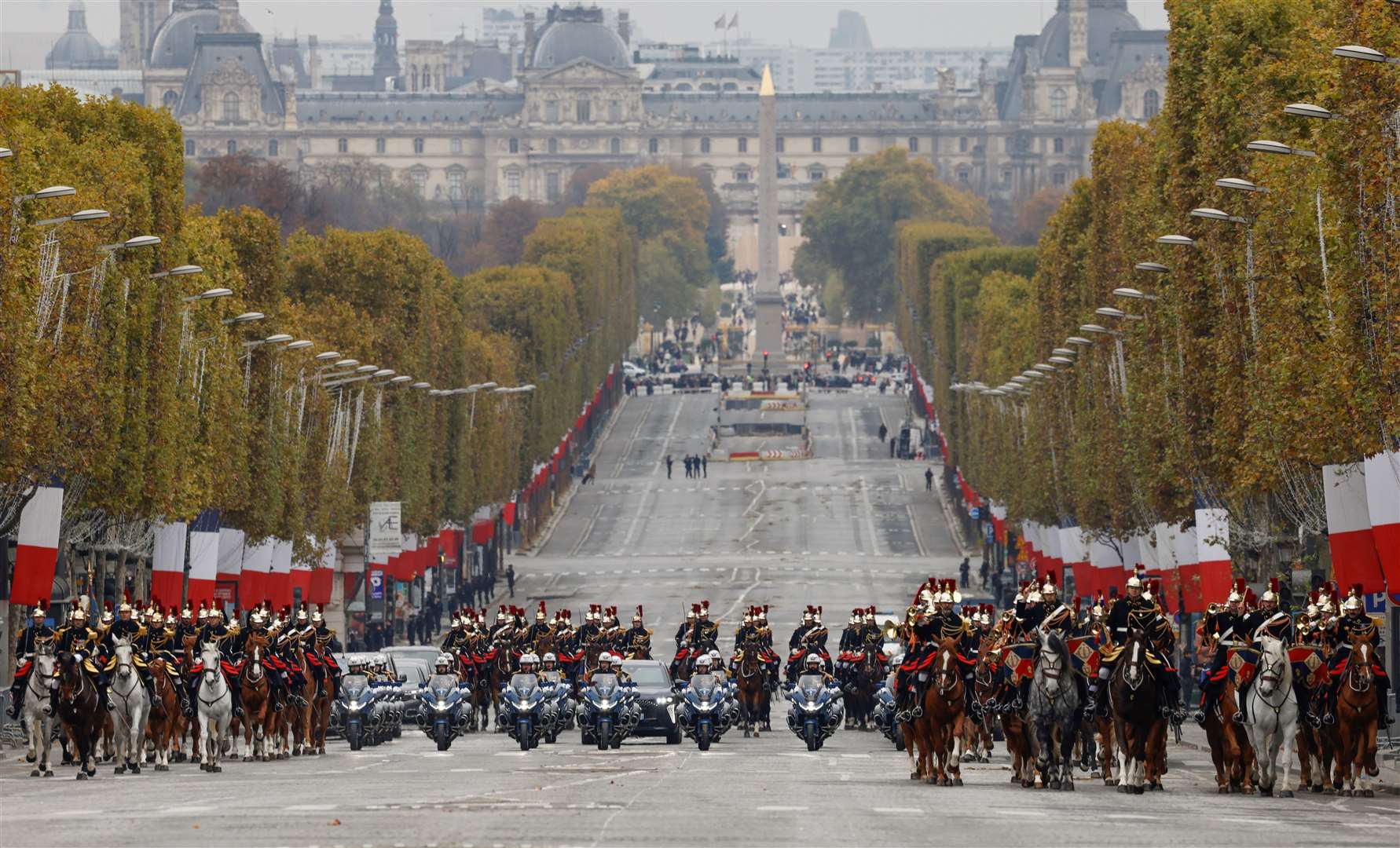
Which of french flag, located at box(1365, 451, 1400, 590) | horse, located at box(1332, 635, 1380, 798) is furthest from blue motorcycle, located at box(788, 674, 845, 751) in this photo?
horse, located at box(1332, 635, 1380, 798)

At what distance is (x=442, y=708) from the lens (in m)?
51.8

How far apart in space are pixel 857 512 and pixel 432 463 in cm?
3826

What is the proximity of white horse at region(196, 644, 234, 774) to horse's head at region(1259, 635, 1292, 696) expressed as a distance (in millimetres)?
14101

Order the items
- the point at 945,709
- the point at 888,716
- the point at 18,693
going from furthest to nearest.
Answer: the point at 888,716
the point at 18,693
the point at 945,709

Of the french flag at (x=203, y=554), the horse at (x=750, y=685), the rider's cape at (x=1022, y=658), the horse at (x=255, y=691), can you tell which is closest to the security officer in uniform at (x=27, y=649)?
the horse at (x=255, y=691)

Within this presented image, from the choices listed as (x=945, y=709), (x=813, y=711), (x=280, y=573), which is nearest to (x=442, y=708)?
(x=813, y=711)

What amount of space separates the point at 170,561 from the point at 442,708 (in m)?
14.6

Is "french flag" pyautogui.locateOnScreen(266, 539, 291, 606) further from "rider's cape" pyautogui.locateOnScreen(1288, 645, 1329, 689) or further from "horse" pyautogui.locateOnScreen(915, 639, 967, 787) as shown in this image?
"rider's cape" pyautogui.locateOnScreen(1288, 645, 1329, 689)

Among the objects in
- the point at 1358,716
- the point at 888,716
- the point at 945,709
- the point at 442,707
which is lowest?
the point at 888,716

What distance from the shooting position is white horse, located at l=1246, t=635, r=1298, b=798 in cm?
3606

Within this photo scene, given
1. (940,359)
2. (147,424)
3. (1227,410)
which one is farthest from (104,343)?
(940,359)

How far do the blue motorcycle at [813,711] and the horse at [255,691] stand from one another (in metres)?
9.24

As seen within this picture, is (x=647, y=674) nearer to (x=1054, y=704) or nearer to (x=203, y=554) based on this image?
(x=203, y=554)

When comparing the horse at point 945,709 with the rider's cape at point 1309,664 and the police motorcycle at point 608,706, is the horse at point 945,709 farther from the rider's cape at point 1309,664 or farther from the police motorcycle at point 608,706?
the police motorcycle at point 608,706
